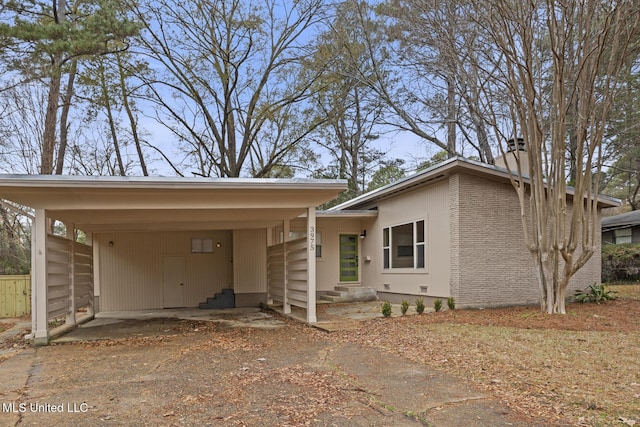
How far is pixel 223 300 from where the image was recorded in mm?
15125

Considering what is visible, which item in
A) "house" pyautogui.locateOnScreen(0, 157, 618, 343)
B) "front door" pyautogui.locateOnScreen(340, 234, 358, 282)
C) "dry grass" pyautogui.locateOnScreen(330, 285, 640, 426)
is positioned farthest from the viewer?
"front door" pyautogui.locateOnScreen(340, 234, 358, 282)

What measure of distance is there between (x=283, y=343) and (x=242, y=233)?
7.41 meters

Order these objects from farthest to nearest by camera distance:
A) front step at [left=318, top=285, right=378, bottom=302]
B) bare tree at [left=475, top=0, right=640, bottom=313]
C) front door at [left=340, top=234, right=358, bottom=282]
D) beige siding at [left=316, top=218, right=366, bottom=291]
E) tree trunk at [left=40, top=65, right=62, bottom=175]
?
1. front door at [left=340, top=234, right=358, bottom=282]
2. tree trunk at [left=40, top=65, right=62, bottom=175]
3. beige siding at [left=316, top=218, right=366, bottom=291]
4. front step at [left=318, top=285, right=378, bottom=302]
5. bare tree at [left=475, top=0, right=640, bottom=313]

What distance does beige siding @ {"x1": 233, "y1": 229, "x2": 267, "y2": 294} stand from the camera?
584 inches

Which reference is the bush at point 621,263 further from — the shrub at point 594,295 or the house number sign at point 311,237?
the house number sign at point 311,237

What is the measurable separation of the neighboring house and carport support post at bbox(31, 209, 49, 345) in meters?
20.7

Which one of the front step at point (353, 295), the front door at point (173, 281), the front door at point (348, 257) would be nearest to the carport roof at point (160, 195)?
the front step at point (353, 295)

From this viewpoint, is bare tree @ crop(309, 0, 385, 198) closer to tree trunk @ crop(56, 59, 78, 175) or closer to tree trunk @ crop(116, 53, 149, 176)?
tree trunk @ crop(116, 53, 149, 176)

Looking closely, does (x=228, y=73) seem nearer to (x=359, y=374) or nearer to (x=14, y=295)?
(x=14, y=295)

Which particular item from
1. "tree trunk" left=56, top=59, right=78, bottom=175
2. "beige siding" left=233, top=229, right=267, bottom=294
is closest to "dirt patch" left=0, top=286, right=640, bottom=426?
"beige siding" left=233, top=229, right=267, bottom=294

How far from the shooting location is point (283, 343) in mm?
7992

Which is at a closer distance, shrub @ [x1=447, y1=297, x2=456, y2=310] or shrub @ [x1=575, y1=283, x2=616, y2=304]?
shrub @ [x1=447, y1=297, x2=456, y2=310]

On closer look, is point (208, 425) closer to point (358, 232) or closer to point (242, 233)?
point (242, 233)

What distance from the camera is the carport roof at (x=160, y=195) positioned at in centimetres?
800
